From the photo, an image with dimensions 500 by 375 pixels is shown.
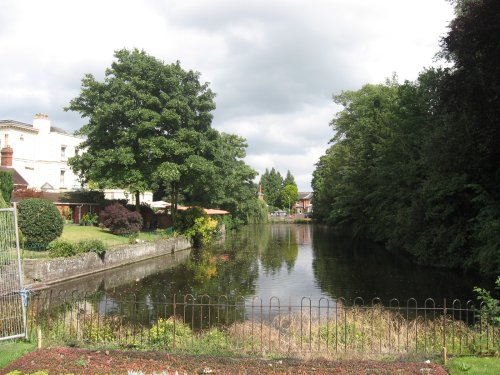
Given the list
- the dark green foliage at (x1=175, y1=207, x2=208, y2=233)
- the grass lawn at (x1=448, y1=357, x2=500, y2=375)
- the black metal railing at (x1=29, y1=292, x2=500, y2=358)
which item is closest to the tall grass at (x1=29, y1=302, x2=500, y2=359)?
the black metal railing at (x1=29, y1=292, x2=500, y2=358)

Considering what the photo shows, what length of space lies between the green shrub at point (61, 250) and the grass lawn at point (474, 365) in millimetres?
20306

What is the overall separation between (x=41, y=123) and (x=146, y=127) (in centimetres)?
2754

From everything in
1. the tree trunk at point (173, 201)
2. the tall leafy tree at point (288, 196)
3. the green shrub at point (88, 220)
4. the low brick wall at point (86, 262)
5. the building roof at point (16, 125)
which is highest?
the building roof at point (16, 125)

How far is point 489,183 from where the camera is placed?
24.4 meters

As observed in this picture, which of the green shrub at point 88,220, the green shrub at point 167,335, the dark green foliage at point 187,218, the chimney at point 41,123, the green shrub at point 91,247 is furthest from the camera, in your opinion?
the chimney at point 41,123

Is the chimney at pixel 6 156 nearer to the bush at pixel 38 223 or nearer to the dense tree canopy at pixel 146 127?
the dense tree canopy at pixel 146 127

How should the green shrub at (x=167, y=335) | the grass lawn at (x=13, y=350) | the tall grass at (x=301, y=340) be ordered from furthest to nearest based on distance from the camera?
the green shrub at (x=167, y=335) < the tall grass at (x=301, y=340) < the grass lawn at (x=13, y=350)

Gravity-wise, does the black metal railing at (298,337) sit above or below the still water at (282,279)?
above

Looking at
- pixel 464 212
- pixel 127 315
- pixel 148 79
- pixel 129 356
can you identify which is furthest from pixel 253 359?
pixel 148 79

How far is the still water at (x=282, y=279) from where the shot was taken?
65.4ft

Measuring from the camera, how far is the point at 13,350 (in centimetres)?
884

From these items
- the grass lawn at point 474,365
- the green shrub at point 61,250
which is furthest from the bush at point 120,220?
the grass lawn at point 474,365

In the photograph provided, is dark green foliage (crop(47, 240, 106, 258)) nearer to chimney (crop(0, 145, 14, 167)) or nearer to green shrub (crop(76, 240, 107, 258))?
green shrub (crop(76, 240, 107, 258))

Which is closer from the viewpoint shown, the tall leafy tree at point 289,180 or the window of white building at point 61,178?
the window of white building at point 61,178
